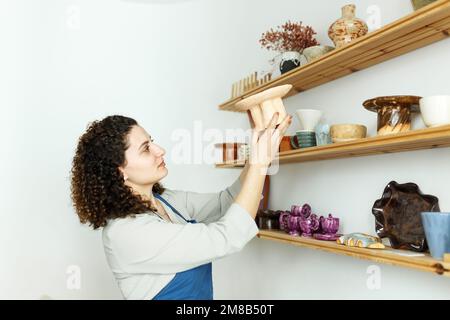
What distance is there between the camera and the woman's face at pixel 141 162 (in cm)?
117

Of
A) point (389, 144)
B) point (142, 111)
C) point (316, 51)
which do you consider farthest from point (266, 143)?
point (142, 111)

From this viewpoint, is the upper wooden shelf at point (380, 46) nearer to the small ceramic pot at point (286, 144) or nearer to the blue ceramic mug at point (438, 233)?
the small ceramic pot at point (286, 144)

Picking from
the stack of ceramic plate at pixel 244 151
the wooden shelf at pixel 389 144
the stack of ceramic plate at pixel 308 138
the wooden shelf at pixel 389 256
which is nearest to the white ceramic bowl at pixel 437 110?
the wooden shelf at pixel 389 144

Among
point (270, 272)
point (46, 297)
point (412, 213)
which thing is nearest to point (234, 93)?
point (270, 272)

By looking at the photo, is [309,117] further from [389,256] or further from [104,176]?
[104,176]

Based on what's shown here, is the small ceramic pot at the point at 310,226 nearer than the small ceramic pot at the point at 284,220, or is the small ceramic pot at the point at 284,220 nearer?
the small ceramic pot at the point at 310,226

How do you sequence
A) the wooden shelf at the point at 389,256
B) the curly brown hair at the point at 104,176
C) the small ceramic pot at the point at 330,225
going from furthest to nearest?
the small ceramic pot at the point at 330,225, the curly brown hair at the point at 104,176, the wooden shelf at the point at 389,256

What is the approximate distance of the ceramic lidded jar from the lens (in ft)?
4.03

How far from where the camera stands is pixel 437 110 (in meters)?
0.96

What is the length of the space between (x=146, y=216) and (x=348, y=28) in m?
0.81

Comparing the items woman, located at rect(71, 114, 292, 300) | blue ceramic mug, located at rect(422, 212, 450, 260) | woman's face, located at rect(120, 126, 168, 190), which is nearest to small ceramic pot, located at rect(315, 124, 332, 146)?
woman, located at rect(71, 114, 292, 300)

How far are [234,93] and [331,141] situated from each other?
0.73 metres

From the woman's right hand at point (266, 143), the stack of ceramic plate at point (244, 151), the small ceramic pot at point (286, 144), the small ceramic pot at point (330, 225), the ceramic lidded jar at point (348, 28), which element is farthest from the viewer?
the stack of ceramic plate at point (244, 151)
